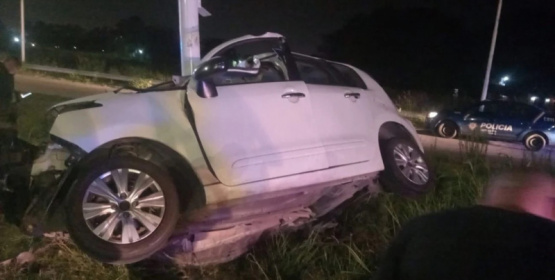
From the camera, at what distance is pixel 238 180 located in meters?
4.56

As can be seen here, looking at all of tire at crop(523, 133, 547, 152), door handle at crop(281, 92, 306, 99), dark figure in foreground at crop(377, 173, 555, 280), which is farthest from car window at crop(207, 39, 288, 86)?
tire at crop(523, 133, 547, 152)

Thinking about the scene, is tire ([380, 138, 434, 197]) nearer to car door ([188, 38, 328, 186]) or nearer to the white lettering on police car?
car door ([188, 38, 328, 186])

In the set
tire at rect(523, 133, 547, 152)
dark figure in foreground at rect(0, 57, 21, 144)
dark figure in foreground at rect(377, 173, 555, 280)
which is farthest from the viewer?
tire at rect(523, 133, 547, 152)

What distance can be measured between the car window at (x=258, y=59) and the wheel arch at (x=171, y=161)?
71cm

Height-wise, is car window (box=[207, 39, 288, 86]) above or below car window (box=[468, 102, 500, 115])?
above

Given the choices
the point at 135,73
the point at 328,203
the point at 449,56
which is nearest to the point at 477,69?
the point at 449,56

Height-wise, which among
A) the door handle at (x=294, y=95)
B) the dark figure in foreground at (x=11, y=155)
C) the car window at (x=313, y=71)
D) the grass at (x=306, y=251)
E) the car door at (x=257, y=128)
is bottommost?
the grass at (x=306, y=251)

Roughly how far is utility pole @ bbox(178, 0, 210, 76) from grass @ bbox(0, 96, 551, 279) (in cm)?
241

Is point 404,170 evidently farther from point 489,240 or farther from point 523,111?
point 523,111

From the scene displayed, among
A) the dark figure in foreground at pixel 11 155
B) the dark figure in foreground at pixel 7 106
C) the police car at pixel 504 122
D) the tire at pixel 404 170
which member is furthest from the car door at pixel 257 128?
the police car at pixel 504 122

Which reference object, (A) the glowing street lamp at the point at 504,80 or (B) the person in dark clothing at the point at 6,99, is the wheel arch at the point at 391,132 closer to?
(B) the person in dark clothing at the point at 6,99

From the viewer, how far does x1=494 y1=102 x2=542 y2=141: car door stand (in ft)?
51.1

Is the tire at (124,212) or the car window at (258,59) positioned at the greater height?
the car window at (258,59)

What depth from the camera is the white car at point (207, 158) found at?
436cm
